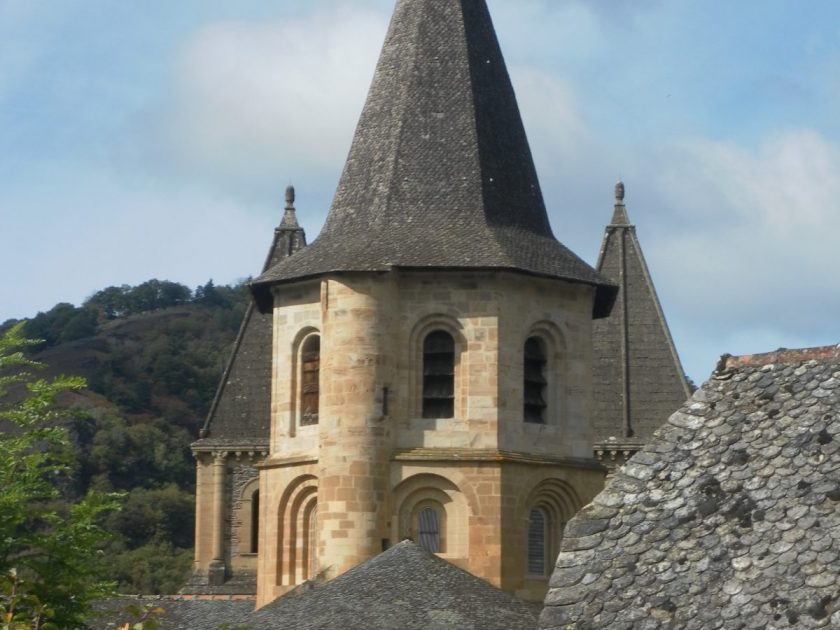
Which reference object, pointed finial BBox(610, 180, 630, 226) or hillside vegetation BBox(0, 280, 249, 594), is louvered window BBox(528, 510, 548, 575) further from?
hillside vegetation BBox(0, 280, 249, 594)

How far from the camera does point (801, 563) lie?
2023 centimetres

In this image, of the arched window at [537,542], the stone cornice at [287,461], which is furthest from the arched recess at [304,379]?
the arched window at [537,542]

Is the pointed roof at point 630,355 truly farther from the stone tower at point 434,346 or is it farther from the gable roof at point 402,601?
the gable roof at point 402,601

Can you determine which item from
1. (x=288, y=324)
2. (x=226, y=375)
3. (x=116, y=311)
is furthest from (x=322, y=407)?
(x=116, y=311)

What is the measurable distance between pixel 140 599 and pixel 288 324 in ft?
29.6

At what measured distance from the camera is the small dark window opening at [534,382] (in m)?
38.1

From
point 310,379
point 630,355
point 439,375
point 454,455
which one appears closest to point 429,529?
point 454,455

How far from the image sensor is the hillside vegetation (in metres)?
74.7

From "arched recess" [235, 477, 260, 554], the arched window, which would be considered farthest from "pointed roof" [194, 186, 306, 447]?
the arched window

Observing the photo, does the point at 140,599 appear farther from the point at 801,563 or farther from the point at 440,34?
the point at 801,563

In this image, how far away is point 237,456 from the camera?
2058 inches

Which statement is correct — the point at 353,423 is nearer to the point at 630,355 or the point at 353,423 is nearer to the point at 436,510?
the point at 436,510

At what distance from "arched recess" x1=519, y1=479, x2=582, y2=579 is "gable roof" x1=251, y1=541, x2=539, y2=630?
3572 mm

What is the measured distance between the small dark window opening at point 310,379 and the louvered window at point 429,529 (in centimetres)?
253
